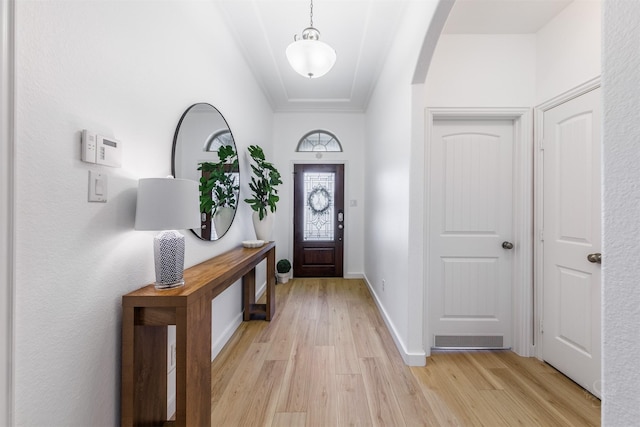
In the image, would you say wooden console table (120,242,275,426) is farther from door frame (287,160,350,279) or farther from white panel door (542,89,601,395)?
door frame (287,160,350,279)

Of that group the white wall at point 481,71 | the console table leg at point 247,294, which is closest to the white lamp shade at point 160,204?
the console table leg at point 247,294

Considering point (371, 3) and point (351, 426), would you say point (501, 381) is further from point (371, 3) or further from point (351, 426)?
point (371, 3)

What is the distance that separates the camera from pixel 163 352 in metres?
1.42

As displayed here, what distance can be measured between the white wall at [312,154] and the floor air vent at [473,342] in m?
2.32

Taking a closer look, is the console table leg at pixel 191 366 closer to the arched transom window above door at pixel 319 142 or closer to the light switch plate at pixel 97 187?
the light switch plate at pixel 97 187

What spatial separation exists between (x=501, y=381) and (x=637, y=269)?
1906 millimetres

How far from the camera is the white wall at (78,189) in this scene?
83 centimetres

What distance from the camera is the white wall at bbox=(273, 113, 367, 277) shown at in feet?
15.2

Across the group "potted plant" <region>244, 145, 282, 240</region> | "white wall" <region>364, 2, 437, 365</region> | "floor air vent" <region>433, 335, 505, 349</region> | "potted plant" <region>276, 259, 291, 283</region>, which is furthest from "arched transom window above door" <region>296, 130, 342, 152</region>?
"floor air vent" <region>433, 335, 505, 349</region>

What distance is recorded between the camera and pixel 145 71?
1357 mm

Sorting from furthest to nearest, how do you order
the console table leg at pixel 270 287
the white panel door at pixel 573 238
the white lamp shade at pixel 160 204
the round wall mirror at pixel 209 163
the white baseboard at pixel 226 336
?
the console table leg at pixel 270 287, the white baseboard at pixel 226 336, the white panel door at pixel 573 238, the round wall mirror at pixel 209 163, the white lamp shade at pixel 160 204

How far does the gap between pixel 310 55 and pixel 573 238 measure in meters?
2.31

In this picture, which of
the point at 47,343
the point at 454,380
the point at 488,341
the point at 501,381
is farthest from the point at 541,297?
the point at 47,343

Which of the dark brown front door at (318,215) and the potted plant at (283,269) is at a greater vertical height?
the dark brown front door at (318,215)
